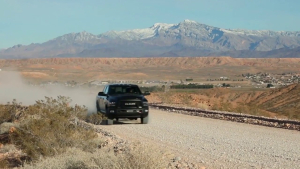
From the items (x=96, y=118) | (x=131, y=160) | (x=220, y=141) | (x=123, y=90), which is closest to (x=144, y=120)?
(x=123, y=90)

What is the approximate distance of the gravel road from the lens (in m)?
11.8

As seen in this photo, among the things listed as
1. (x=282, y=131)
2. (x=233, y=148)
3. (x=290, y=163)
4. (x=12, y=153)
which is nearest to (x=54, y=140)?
(x=12, y=153)

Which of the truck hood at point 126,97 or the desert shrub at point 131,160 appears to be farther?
the truck hood at point 126,97

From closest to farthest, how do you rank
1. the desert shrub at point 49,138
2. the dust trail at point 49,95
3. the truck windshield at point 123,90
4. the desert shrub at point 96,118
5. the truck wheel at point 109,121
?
the desert shrub at point 49,138 → the desert shrub at point 96,118 → the truck wheel at point 109,121 → the truck windshield at point 123,90 → the dust trail at point 49,95

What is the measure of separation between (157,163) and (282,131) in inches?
443

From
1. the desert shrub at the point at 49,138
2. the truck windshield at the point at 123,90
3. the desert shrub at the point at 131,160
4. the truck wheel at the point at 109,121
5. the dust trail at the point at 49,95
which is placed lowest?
the dust trail at the point at 49,95

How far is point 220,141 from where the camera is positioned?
1534 centimetres

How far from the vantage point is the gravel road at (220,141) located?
38.8 ft

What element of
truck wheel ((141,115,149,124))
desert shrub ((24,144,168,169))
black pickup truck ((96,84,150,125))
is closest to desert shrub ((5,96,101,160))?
desert shrub ((24,144,168,169))

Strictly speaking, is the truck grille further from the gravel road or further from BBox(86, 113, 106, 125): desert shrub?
BBox(86, 113, 106, 125): desert shrub

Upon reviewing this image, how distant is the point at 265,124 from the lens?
21500mm

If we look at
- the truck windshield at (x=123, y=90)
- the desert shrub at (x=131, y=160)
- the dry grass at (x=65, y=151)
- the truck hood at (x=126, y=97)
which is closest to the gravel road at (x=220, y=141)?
the truck hood at (x=126, y=97)

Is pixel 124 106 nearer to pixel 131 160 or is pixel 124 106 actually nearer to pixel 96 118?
pixel 96 118

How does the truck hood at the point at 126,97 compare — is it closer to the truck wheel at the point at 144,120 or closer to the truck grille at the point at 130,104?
the truck grille at the point at 130,104
